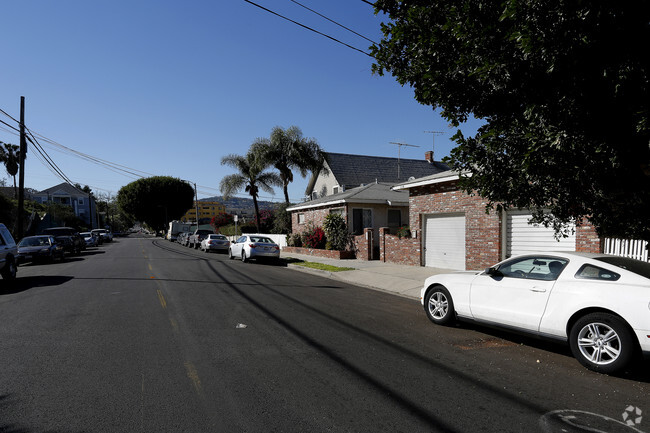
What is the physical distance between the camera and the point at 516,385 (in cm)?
439

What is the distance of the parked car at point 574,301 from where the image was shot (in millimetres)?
4562

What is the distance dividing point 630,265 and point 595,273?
450mm

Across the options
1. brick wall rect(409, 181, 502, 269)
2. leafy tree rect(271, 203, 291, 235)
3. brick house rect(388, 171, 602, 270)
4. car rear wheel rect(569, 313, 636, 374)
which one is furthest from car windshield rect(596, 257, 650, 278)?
leafy tree rect(271, 203, 291, 235)

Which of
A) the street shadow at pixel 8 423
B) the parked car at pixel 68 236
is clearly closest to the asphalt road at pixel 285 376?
the street shadow at pixel 8 423

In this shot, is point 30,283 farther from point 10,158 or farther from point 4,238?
point 10,158

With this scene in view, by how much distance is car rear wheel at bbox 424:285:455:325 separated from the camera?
22.4 ft

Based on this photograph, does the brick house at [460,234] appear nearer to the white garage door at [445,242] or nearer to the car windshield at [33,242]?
the white garage door at [445,242]

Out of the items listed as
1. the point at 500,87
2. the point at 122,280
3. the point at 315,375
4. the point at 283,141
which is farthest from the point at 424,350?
the point at 283,141

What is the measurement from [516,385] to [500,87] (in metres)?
4.23

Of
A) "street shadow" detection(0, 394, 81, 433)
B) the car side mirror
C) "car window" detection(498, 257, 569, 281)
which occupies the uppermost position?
"car window" detection(498, 257, 569, 281)

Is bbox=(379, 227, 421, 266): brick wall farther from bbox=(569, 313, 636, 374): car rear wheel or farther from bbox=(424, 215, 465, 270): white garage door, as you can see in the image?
bbox=(569, 313, 636, 374): car rear wheel

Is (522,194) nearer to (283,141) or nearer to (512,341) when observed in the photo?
(512,341)

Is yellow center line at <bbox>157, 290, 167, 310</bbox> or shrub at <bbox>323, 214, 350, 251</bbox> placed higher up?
shrub at <bbox>323, 214, 350, 251</bbox>

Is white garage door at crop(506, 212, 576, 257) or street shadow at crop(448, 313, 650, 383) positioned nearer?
street shadow at crop(448, 313, 650, 383)
